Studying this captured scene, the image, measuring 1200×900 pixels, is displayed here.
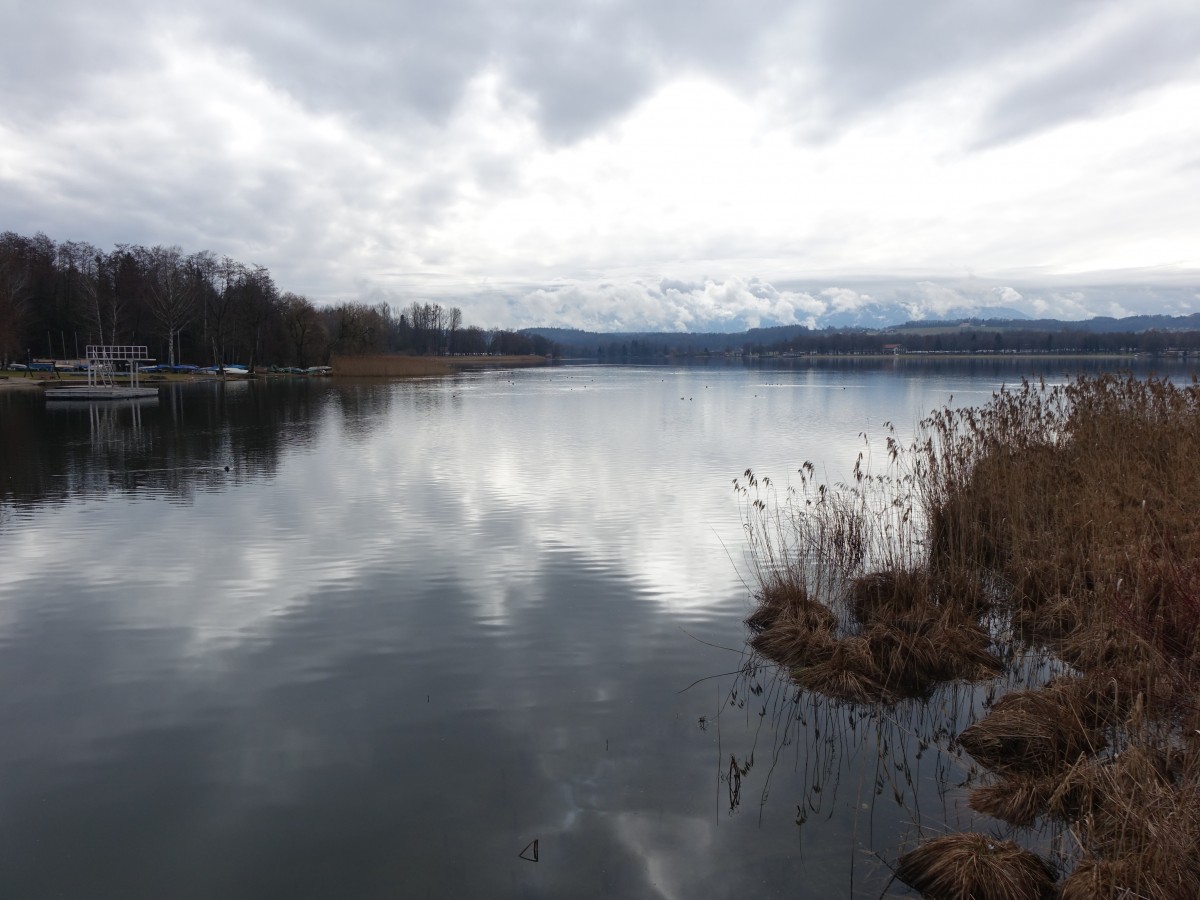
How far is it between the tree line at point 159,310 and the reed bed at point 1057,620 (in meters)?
67.6

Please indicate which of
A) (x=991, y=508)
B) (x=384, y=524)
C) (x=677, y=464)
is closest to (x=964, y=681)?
(x=991, y=508)

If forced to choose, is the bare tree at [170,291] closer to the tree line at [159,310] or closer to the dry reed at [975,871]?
the tree line at [159,310]

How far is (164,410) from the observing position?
39.8 meters

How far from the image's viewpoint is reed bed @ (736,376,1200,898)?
16.1ft

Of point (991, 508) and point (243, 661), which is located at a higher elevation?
point (991, 508)

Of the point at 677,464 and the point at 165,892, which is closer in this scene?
the point at 165,892

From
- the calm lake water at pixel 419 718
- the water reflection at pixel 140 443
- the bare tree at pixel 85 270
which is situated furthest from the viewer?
the bare tree at pixel 85 270

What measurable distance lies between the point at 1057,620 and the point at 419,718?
684 centimetres

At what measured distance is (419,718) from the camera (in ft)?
23.4

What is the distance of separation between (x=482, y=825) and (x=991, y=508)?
26.4 feet

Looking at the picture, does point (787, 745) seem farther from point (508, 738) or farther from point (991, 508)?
point (991, 508)

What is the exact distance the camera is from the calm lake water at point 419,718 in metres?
5.25

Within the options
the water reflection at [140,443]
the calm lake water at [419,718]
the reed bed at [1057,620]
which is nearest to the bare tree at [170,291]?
the water reflection at [140,443]

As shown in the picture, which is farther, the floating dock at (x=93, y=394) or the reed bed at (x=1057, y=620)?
the floating dock at (x=93, y=394)
